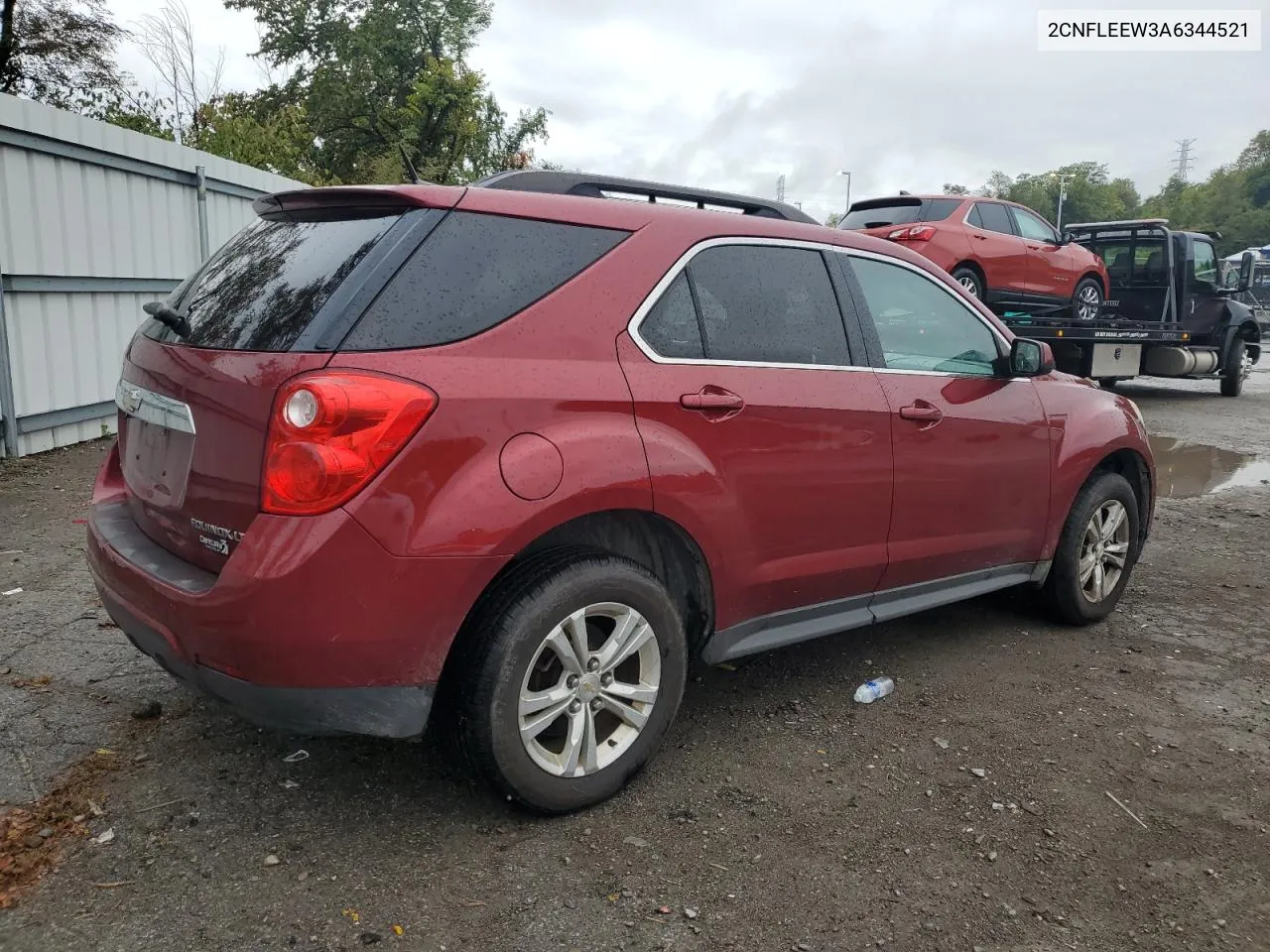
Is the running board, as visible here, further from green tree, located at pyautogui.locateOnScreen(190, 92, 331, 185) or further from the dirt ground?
green tree, located at pyautogui.locateOnScreen(190, 92, 331, 185)

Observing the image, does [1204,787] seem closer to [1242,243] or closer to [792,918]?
[792,918]

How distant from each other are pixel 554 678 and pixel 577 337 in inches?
37.2

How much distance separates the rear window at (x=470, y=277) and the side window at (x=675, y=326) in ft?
0.80

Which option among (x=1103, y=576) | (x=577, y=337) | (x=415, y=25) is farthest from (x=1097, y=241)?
(x=415, y=25)

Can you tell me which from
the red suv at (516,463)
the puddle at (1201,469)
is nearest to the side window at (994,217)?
the puddle at (1201,469)

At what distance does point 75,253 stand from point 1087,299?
1164cm

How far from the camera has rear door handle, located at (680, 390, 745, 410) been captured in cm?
294

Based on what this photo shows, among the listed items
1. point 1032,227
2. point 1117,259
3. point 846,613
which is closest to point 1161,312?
point 1117,259

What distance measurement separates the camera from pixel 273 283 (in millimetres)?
2752

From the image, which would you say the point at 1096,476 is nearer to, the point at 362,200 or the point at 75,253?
the point at 362,200

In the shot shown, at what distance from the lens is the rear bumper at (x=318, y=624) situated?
7.68ft

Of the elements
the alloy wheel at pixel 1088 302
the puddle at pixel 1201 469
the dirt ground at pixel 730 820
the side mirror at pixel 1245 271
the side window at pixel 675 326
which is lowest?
the dirt ground at pixel 730 820

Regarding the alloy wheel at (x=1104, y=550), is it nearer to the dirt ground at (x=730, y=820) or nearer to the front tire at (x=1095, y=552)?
the front tire at (x=1095, y=552)

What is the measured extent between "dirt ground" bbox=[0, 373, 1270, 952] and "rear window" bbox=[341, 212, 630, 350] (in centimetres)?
134
